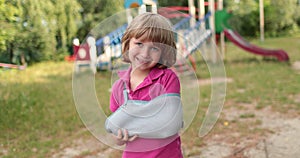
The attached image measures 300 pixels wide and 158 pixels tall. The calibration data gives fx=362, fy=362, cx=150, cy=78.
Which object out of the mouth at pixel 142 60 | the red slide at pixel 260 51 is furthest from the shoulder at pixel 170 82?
the red slide at pixel 260 51

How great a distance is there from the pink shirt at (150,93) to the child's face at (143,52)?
7cm

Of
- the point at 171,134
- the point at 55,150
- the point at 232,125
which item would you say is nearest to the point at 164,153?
the point at 171,134

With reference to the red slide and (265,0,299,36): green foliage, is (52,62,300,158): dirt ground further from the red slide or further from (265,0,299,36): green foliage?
(265,0,299,36): green foliage

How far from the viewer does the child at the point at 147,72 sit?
4.50ft

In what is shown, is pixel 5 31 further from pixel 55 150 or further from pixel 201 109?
pixel 201 109

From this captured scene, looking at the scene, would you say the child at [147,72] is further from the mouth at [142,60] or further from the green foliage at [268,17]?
the green foliage at [268,17]

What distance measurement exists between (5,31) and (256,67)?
6017 millimetres

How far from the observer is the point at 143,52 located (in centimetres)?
136

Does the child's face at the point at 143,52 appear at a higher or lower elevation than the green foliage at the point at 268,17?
lower

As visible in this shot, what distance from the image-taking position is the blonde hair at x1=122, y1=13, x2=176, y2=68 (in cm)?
137

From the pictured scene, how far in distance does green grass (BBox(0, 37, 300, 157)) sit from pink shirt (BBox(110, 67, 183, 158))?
0.62 metres

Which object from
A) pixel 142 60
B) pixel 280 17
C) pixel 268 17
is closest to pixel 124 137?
pixel 142 60

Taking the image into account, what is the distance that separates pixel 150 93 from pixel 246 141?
2.43 meters

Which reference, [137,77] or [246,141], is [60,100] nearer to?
[246,141]
